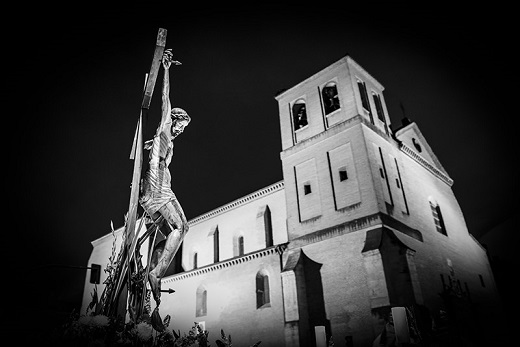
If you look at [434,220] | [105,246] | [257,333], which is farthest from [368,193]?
[105,246]

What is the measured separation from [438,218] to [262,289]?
429 inches

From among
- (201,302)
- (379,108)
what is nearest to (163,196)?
(201,302)

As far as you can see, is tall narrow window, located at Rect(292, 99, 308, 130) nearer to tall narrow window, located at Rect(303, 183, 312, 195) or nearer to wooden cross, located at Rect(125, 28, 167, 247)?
tall narrow window, located at Rect(303, 183, 312, 195)

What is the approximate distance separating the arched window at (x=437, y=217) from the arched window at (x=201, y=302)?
13642mm

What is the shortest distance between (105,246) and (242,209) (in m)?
17.9

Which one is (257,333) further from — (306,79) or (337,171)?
(306,79)

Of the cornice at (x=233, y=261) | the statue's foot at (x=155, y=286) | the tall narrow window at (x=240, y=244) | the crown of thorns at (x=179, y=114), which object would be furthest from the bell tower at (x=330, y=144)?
the statue's foot at (x=155, y=286)

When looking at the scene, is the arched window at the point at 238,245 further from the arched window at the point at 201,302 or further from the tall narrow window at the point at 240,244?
Result: the arched window at the point at 201,302

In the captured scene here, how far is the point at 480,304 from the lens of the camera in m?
18.2

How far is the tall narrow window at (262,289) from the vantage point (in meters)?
17.6

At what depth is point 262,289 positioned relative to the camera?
59.1ft

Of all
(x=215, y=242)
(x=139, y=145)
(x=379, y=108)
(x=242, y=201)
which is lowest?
(x=139, y=145)

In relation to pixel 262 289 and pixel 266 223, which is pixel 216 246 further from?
pixel 262 289

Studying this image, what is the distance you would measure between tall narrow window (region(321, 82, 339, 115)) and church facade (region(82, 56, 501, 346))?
7cm
